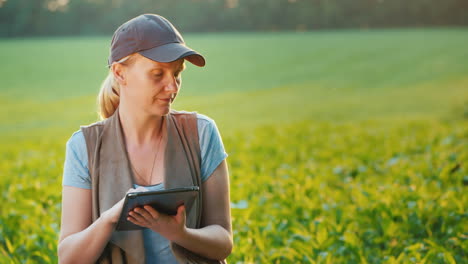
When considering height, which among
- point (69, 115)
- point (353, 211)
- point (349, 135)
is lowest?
point (69, 115)

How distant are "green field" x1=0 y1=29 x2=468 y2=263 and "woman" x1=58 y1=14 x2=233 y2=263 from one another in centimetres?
118

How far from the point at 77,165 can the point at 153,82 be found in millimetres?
421

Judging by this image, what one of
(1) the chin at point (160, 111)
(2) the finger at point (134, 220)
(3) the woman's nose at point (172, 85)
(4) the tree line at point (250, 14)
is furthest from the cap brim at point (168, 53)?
(4) the tree line at point (250, 14)

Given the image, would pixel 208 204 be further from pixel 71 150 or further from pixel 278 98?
pixel 278 98

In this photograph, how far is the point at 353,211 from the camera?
4305 millimetres

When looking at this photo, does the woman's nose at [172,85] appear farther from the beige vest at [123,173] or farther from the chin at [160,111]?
the beige vest at [123,173]

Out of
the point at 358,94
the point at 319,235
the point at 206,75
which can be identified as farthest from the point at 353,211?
the point at 206,75

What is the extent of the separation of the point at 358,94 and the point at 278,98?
2031 millimetres

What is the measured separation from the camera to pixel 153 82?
7.09ft

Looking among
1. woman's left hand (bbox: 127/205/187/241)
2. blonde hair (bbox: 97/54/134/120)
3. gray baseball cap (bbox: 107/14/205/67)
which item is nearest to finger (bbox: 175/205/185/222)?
woman's left hand (bbox: 127/205/187/241)

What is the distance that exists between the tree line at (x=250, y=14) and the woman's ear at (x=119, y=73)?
47.3ft

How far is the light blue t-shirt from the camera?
2.23m

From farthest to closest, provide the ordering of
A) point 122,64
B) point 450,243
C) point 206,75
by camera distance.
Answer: point 206,75, point 450,243, point 122,64

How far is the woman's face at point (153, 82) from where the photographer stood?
7.06 ft
